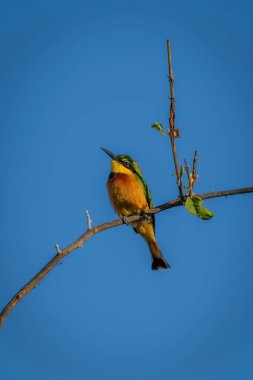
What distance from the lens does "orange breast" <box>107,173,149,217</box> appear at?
7641 mm

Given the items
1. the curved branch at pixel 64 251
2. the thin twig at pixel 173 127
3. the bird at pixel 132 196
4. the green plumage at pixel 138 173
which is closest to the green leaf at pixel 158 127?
the thin twig at pixel 173 127

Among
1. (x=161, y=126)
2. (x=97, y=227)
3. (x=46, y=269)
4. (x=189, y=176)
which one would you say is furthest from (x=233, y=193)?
(x=46, y=269)

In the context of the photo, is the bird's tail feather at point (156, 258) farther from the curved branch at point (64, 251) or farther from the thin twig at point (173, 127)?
the thin twig at point (173, 127)

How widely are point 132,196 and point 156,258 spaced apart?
3.73 ft

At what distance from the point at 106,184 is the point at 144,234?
107 centimetres

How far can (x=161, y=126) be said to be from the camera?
12.8ft

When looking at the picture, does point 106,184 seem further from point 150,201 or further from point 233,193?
point 233,193

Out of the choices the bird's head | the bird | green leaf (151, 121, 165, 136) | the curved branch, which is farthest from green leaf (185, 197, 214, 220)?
the bird's head

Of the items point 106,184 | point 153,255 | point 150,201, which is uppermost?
point 106,184

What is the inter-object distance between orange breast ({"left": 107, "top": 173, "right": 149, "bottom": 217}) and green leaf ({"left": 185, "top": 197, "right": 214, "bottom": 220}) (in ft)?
12.5

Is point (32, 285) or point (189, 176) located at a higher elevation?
point (189, 176)

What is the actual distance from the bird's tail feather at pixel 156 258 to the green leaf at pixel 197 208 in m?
4.05

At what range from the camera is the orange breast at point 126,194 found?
7.64 metres

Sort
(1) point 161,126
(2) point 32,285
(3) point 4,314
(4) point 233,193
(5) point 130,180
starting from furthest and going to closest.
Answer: (5) point 130,180
(1) point 161,126
(4) point 233,193
(2) point 32,285
(3) point 4,314
